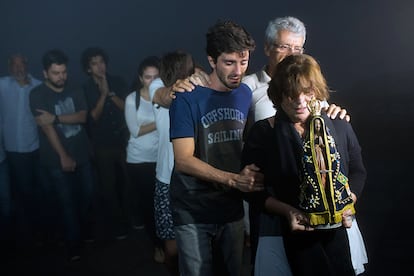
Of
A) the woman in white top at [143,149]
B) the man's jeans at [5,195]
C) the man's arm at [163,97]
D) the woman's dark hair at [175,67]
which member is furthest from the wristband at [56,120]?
the woman's dark hair at [175,67]

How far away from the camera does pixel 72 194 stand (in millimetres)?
3613

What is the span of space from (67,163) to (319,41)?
2.33 metres

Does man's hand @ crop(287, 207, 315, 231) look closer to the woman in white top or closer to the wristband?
the woman in white top

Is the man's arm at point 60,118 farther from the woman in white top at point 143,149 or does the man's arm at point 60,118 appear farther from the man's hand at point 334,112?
the man's hand at point 334,112

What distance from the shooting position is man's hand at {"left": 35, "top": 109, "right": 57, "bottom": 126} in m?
3.52

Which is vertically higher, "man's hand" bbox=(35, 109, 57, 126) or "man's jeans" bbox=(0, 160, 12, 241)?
"man's hand" bbox=(35, 109, 57, 126)

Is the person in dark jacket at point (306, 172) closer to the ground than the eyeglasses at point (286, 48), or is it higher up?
closer to the ground

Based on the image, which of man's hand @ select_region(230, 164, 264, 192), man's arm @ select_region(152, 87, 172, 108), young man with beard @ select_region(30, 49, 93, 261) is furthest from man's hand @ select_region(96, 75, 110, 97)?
man's hand @ select_region(230, 164, 264, 192)

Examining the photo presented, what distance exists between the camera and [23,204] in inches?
170

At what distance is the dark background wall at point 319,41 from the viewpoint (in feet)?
14.7

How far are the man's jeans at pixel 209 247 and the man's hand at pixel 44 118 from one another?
5.73ft

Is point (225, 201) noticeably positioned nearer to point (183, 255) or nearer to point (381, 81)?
point (183, 255)

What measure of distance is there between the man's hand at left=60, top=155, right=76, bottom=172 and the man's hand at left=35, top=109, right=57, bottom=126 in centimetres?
25

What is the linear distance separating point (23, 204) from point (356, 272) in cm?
328
